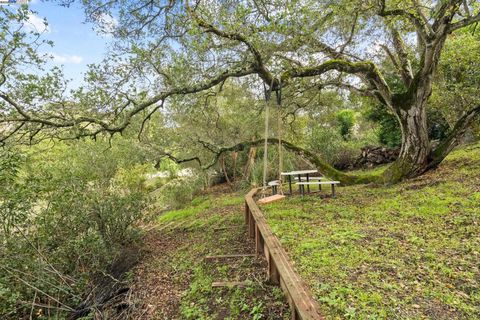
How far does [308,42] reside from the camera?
19.8ft

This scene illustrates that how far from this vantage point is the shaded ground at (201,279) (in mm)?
2889

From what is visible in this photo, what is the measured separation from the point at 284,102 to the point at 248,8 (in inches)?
173

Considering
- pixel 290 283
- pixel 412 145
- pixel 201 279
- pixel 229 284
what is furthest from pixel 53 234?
pixel 412 145

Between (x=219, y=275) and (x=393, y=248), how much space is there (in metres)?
2.12

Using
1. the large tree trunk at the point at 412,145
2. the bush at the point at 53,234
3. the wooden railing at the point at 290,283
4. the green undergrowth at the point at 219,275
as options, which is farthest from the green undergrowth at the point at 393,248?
the bush at the point at 53,234

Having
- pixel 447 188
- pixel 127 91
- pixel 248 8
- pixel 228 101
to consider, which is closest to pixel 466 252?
pixel 447 188

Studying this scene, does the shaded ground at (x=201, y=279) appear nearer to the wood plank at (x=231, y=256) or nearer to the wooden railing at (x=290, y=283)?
the wood plank at (x=231, y=256)

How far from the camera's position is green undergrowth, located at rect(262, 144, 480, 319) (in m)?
2.31

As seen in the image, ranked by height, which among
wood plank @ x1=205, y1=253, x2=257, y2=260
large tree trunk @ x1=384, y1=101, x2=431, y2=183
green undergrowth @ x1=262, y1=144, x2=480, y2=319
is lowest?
wood plank @ x1=205, y1=253, x2=257, y2=260

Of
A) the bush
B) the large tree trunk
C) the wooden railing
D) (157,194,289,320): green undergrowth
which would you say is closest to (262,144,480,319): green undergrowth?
the wooden railing

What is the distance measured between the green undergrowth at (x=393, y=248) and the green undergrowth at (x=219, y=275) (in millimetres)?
468

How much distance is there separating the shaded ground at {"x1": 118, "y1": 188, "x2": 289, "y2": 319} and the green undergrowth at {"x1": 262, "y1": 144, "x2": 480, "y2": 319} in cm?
52

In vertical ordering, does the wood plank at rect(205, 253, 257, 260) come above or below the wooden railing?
below

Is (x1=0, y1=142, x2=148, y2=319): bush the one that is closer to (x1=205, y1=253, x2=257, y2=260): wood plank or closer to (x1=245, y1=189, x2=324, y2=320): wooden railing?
(x1=205, y1=253, x2=257, y2=260): wood plank
